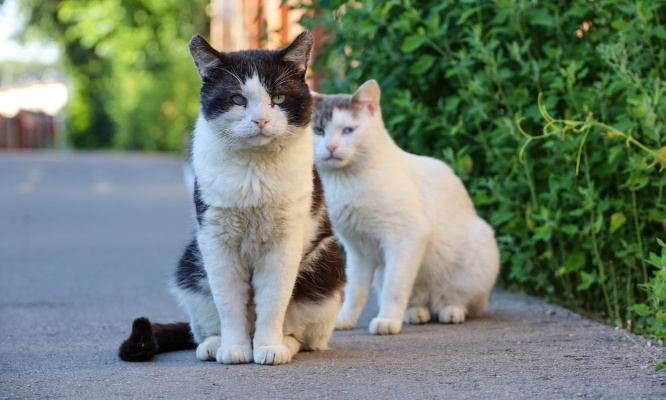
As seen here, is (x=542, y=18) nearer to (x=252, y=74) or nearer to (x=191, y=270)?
(x=252, y=74)

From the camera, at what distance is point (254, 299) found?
3.76 metres

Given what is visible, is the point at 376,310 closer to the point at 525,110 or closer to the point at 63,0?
the point at 525,110

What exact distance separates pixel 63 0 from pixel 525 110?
33.5 meters

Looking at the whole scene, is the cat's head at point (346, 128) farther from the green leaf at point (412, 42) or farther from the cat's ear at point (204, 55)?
the cat's ear at point (204, 55)

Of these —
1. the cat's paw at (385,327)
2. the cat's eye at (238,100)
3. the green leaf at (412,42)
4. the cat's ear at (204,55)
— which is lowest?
the cat's paw at (385,327)

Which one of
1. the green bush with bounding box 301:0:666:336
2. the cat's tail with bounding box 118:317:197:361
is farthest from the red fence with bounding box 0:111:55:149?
the cat's tail with bounding box 118:317:197:361

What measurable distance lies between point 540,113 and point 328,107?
3.96 feet

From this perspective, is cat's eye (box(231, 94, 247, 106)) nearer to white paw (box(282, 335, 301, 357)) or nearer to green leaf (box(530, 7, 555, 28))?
white paw (box(282, 335, 301, 357))

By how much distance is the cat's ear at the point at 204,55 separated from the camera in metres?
3.57

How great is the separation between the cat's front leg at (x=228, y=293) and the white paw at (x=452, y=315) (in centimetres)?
153

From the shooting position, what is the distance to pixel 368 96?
15.5 ft

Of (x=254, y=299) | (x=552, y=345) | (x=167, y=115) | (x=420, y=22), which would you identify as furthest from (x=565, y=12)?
(x=167, y=115)

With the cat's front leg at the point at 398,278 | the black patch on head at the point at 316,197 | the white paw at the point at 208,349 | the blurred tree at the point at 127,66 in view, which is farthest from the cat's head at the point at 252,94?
the blurred tree at the point at 127,66

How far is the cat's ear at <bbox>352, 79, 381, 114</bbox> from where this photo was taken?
4.68 m
